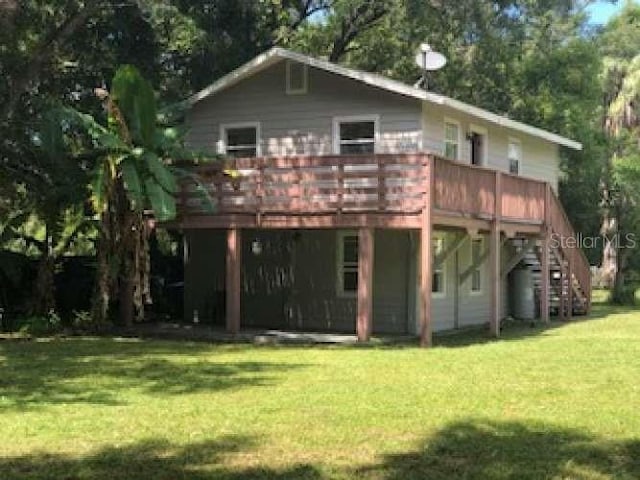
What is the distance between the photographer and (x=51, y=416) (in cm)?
920

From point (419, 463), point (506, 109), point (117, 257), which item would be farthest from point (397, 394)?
point (506, 109)

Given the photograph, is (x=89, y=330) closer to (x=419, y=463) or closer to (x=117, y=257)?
(x=117, y=257)

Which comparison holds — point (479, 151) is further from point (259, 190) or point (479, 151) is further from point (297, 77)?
point (259, 190)

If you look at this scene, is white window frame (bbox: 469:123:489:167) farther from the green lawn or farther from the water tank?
the green lawn

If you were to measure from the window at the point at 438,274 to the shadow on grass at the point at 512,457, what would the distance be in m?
12.2

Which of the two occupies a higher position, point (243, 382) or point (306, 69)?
point (306, 69)

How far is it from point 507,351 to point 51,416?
857 centimetres

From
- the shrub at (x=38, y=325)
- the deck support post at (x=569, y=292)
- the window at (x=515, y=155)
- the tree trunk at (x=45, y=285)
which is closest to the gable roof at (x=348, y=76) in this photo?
the window at (x=515, y=155)

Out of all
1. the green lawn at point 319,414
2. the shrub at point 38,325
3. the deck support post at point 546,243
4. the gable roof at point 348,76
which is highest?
the gable roof at point 348,76

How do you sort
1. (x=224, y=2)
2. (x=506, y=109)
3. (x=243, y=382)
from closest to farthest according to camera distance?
(x=243, y=382) < (x=224, y=2) < (x=506, y=109)

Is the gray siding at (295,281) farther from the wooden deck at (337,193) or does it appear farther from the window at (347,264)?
→ the wooden deck at (337,193)

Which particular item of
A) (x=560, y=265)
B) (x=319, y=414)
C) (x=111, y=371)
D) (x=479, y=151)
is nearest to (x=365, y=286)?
(x=111, y=371)

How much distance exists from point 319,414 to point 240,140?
12.7 metres

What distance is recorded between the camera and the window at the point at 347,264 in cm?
2033
